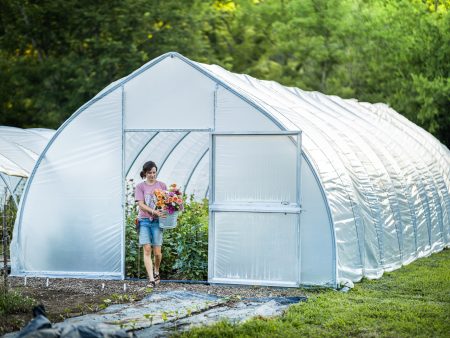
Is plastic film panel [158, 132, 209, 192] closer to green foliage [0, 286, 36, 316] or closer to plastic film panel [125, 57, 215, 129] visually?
plastic film panel [125, 57, 215, 129]

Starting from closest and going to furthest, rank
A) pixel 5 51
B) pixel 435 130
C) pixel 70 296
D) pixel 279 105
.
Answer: pixel 70 296, pixel 279 105, pixel 435 130, pixel 5 51

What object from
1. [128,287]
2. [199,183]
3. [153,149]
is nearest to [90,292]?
[128,287]

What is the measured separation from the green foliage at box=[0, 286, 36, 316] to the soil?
0.38 feet

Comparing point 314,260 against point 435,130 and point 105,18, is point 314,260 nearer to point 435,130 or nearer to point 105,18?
point 435,130

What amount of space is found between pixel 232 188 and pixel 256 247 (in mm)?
911

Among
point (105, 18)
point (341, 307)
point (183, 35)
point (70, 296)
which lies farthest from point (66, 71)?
point (341, 307)

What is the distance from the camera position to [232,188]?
40.8 feet

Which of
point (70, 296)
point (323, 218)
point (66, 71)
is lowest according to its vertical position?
point (70, 296)

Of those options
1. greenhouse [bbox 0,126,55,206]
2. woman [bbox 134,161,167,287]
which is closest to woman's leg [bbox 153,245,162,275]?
woman [bbox 134,161,167,287]

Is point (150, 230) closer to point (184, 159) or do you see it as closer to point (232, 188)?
point (232, 188)

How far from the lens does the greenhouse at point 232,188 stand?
39.7ft

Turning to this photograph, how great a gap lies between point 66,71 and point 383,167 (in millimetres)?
15442

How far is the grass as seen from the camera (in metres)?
8.87

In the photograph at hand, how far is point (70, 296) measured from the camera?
450 inches
